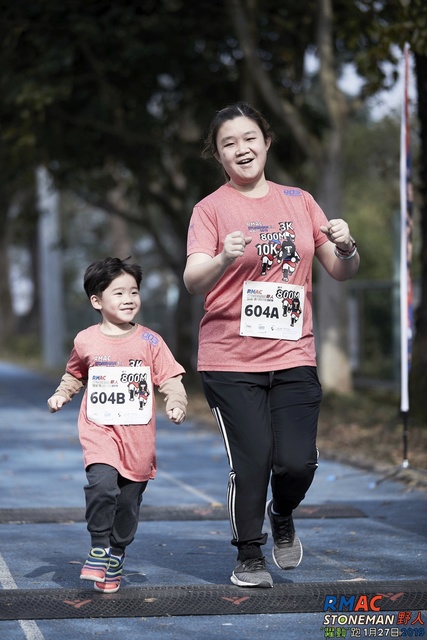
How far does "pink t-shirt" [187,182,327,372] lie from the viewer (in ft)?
18.8

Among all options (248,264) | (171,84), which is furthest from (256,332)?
(171,84)

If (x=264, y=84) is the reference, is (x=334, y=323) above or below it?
below

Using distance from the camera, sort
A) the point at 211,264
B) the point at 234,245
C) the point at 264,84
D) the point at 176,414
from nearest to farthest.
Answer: the point at 234,245
the point at 211,264
the point at 176,414
the point at 264,84

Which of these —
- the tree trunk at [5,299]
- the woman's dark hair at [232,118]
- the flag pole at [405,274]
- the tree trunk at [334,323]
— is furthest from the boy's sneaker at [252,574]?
the tree trunk at [5,299]

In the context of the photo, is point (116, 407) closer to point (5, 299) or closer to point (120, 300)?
point (120, 300)

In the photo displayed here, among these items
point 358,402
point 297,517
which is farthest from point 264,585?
point 358,402

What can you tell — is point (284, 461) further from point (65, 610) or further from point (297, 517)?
point (297, 517)

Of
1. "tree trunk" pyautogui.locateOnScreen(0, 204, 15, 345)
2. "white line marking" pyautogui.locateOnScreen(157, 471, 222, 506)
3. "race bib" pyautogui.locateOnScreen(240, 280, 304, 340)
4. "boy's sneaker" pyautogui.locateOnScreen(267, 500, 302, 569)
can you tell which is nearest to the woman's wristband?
"race bib" pyautogui.locateOnScreen(240, 280, 304, 340)

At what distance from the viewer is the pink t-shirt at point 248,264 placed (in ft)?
18.8

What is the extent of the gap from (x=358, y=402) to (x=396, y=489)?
8.12 metres

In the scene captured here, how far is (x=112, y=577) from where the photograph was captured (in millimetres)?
5766

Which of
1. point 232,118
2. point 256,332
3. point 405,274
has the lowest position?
point 256,332

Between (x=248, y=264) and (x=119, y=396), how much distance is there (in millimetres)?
809

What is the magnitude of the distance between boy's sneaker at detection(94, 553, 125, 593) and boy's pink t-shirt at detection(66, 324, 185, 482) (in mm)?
371
